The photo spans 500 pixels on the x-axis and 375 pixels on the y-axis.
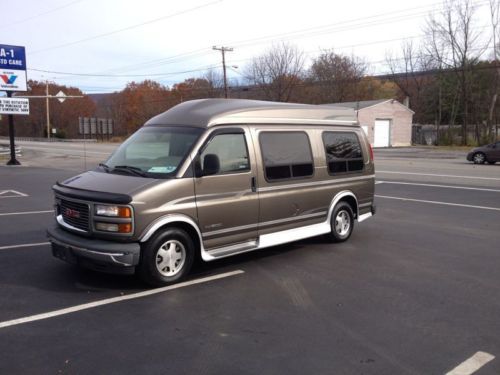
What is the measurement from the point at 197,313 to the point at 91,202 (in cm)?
170

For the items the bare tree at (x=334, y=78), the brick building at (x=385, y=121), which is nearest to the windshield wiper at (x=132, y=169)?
the brick building at (x=385, y=121)

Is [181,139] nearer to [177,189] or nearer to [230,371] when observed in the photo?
[177,189]

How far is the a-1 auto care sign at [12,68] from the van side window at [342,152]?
73.8 feet

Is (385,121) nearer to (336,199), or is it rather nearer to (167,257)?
(336,199)

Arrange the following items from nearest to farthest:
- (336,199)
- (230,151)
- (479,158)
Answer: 1. (230,151)
2. (336,199)
3. (479,158)

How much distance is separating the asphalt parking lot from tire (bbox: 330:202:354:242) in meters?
0.19

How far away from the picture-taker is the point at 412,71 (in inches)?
2817

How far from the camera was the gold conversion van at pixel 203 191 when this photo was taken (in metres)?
5.26

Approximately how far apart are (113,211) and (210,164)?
1.27 meters

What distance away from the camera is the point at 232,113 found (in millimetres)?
6227

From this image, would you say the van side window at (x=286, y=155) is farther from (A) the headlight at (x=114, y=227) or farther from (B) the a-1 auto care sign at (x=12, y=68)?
(B) the a-1 auto care sign at (x=12, y=68)

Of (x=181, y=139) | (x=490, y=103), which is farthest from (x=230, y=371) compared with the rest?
(x=490, y=103)

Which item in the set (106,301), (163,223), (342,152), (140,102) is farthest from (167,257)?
(140,102)

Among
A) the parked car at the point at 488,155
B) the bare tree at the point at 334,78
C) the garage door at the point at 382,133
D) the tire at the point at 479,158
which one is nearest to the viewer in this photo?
the parked car at the point at 488,155
